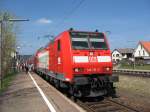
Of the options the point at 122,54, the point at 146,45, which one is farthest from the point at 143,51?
the point at 122,54

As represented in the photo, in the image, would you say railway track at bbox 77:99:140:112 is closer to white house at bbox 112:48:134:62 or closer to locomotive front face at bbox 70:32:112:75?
locomotive front face at bbox 70:32:112:75

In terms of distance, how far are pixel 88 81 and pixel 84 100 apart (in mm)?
1580

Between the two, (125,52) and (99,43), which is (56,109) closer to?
(99,43)

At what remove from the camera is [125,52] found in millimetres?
133750

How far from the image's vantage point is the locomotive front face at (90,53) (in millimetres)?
16141

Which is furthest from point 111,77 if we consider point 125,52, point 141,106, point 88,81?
point 125,52

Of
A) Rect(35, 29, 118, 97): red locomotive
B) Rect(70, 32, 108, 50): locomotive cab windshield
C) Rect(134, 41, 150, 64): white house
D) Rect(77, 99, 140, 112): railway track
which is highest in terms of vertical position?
Rect(134, 41, 150, 64): white house

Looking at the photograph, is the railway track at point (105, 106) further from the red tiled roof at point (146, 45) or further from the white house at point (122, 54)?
the white house at point (122, 54)

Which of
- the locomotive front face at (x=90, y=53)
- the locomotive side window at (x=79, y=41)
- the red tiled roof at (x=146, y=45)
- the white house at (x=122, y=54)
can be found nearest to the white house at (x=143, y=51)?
the red tiled roof at (x=146, y=45)

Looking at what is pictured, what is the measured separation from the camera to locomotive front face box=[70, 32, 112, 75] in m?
16.1

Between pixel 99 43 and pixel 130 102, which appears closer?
pixel 130 102

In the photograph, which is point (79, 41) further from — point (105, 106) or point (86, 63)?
point (105, 106)

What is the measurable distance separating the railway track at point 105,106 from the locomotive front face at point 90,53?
1362 millimetres

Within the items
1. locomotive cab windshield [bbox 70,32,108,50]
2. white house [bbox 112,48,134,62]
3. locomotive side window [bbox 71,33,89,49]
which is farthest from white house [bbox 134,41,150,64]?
locomotive side window [bbox 71,33,89,49]
